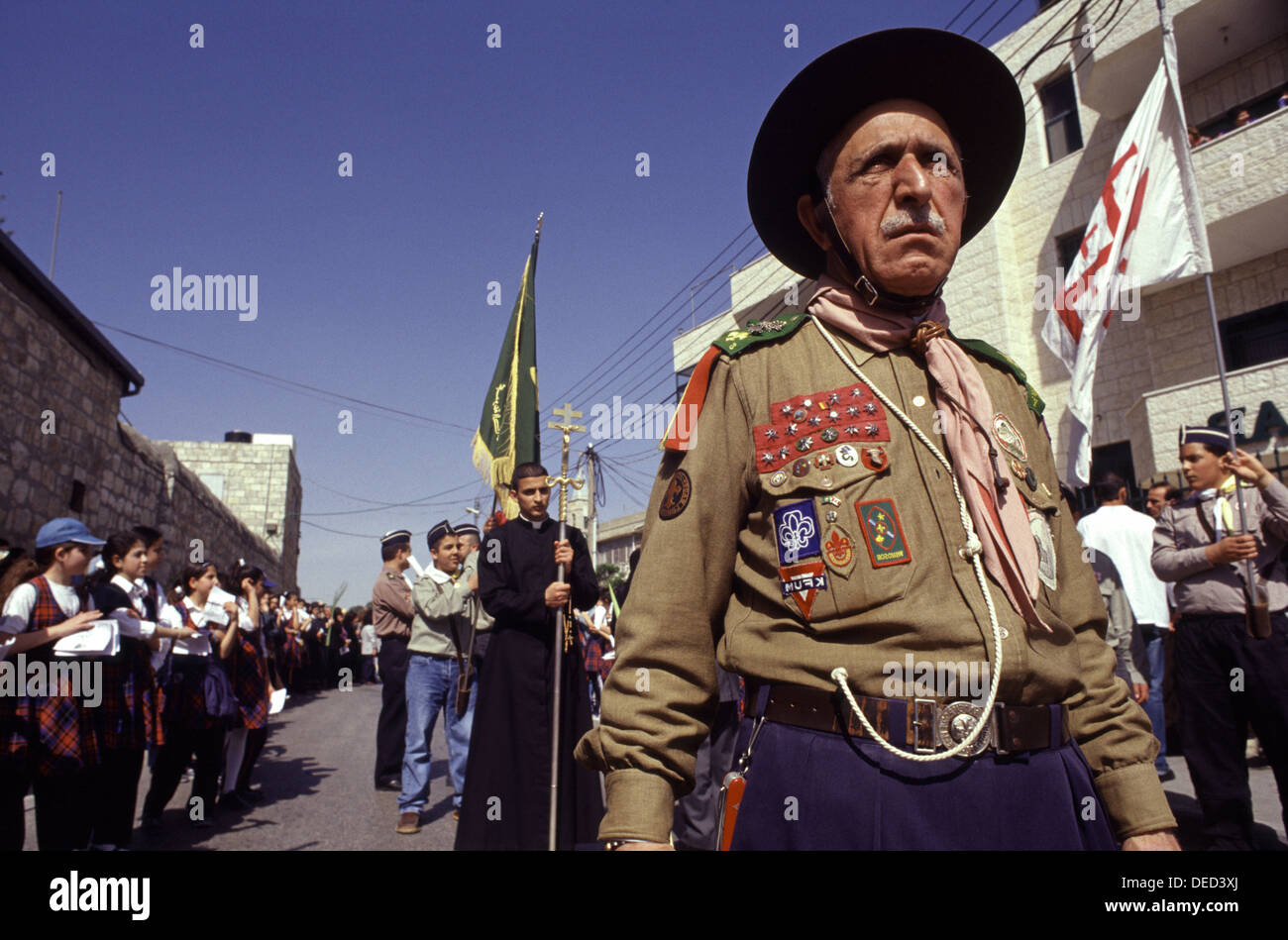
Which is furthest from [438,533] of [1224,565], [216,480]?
[216,480]

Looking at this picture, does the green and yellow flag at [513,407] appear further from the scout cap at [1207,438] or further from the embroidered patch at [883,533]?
the embroidered patch at [883,533]

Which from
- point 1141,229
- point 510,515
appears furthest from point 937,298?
point 1141,229

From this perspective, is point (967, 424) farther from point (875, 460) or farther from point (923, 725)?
point (923, 725)

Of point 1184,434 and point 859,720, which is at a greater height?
point 1184,434

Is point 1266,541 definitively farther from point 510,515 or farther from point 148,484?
point 148,484

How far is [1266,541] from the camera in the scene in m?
4.63

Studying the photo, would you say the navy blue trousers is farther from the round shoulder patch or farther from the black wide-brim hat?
the black wide-brim hat

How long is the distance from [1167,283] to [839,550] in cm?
1462

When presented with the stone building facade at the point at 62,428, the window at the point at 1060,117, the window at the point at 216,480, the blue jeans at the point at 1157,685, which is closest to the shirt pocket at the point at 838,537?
the blue jeans at the point at 1157,685

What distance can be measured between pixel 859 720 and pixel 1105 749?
1.91 ft

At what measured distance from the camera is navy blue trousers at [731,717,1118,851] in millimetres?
1325

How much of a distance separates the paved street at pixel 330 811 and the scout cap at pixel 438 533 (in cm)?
224

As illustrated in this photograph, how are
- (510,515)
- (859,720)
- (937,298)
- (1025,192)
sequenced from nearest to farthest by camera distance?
(859,720) < (937,298) < (510,515) < (1025,192)

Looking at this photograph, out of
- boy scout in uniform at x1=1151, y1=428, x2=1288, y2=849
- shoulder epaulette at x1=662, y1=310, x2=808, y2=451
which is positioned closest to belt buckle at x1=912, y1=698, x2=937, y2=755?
shoulder epaulette at x1=662, y1=310, x2=808, y2=451
